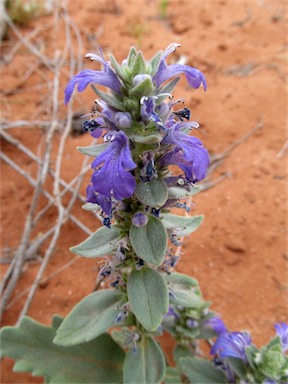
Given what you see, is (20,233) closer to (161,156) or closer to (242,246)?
(242,246)

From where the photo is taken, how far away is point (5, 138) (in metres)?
4.55

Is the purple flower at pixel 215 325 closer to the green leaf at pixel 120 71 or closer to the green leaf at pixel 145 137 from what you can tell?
the green leaf at pixel 145 137

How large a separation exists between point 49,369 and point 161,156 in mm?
1509

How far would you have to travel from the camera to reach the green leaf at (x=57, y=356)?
Answer: 243 centimetres

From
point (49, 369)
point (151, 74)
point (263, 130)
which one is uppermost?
point (151, 74)

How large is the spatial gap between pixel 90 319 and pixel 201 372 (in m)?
0.80

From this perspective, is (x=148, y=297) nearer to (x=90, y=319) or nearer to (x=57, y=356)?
(x=90, y=319)

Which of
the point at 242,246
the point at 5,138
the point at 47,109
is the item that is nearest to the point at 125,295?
the point at 242,246

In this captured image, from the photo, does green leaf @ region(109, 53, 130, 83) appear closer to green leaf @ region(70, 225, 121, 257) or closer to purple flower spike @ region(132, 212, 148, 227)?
purple flower spike @ region(132, 212, 148, 227)

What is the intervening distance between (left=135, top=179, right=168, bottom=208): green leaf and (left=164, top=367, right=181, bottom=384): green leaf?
1.48 meters

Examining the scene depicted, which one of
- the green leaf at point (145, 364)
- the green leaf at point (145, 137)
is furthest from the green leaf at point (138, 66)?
the green leaf at point (145, 364)

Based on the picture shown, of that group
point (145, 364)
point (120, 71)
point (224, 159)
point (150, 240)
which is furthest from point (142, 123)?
point (224, 159)

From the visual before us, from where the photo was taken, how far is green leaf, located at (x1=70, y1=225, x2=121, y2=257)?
2076 mm

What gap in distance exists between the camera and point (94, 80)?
1737 millimetres
